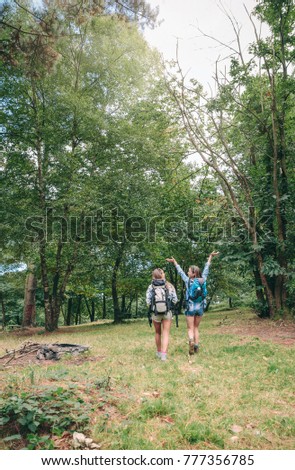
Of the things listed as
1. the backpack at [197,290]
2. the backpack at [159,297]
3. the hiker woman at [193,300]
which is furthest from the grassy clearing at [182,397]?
the backpack at [197,290]

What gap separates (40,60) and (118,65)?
40.5ft

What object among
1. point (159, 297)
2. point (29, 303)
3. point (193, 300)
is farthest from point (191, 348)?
point (29, 303)

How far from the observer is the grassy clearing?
11.8 feet

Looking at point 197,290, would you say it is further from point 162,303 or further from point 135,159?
point 135,159

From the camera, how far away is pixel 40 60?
741cm

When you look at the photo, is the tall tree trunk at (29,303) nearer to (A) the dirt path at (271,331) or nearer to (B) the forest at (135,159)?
(B) the forest at (135,159)

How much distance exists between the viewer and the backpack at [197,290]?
809 cm

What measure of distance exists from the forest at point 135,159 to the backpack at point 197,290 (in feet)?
19.6

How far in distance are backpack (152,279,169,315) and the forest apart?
6.92m

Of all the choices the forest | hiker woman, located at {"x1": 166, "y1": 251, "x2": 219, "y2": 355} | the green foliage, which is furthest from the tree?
the green foliage

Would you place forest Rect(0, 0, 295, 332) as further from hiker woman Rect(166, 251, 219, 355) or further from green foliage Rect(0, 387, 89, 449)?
green foliage Rect(0, 387, 89, 449)

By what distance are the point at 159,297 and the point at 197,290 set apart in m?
1.13

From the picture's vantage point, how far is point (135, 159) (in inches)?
689
